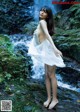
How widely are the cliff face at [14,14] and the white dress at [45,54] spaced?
937cm

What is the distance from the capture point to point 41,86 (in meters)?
6.34

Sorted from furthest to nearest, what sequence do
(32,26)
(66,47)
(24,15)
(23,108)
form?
(24,15) → (32,26) → (66,47) → (23,108)

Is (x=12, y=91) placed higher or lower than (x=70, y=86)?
higher

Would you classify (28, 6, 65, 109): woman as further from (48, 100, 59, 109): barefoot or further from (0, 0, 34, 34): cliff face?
(0, 0, 34, 34): cliff face

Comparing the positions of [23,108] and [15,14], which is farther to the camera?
[15,14]

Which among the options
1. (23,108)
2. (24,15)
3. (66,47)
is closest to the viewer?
(23,108)

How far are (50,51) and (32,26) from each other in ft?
26.4

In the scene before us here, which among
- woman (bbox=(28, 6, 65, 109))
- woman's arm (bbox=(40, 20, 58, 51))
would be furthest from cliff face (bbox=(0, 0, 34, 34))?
woman's arm (bbox=(40, 20, 58, 51))

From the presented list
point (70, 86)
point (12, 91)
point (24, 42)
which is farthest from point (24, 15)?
point (12, 91)

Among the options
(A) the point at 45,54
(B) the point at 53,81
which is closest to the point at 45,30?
(A) the point at 45,54

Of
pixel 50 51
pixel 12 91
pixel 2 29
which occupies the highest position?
pixel 50 51

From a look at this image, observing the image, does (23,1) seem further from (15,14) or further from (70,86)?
(70,86)

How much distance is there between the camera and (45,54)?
4.88m

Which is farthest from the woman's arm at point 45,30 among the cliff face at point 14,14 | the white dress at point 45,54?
the cliff face at point 14,14
